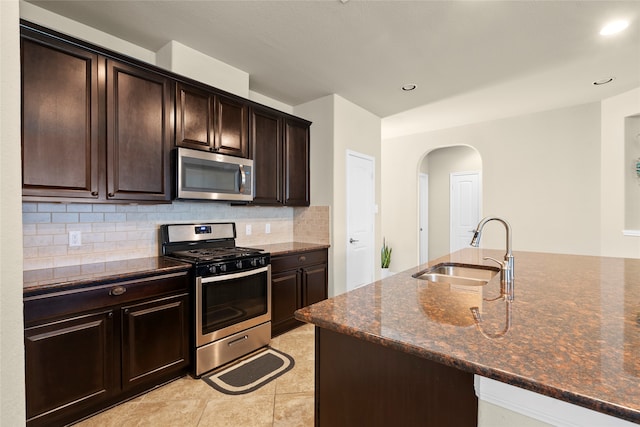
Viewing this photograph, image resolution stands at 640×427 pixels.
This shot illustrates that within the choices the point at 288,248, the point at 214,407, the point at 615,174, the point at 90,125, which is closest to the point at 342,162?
the point at 288,248

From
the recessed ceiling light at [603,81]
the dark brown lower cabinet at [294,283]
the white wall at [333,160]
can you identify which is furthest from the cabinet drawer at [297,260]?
the recessed ceiling light at [603,81]

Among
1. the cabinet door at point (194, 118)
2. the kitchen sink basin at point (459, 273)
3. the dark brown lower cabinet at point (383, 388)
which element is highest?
the cabinet door at point (194, 118)

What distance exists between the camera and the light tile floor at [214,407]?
181 centimetres

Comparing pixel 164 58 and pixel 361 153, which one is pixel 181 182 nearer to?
pixel 164 58

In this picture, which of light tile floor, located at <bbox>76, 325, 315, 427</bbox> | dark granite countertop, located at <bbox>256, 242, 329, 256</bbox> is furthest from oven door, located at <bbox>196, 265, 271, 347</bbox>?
light tile floor, located at <bbox>76, 325, 315, 427</bbox>

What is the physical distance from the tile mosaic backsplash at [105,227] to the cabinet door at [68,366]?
612 mm

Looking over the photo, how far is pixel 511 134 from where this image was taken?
4.63 meters

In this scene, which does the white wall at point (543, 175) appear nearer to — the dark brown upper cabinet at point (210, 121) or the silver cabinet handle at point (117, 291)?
the dark brown upper cabinet at point (210, 121)

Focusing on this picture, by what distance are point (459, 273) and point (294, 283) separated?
5.49ft

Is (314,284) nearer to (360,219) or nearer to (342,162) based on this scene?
(360,219)

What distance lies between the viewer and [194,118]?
8.30 ft

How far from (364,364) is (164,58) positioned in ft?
9.26

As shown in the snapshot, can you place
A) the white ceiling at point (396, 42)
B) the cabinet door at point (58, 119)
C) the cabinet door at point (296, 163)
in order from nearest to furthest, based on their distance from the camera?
the cabinet door at point (58, 119)
the white ceiling at point (396, 42)
the cabinet door at point (296, 163)

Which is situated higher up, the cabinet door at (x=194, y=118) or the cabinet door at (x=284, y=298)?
the cabinet door at (x=194, y=118)
